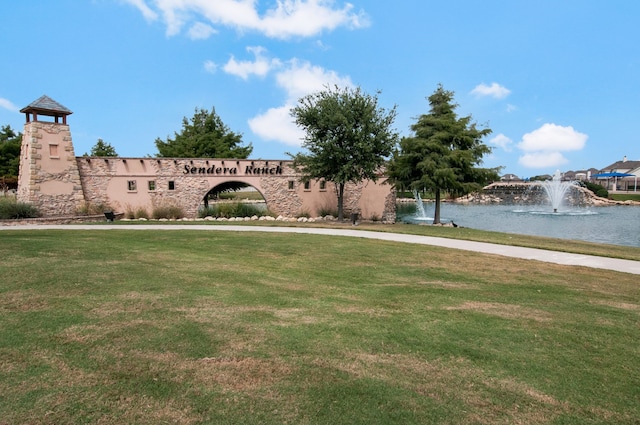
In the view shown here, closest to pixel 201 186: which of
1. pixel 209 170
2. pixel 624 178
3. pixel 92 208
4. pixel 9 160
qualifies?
pixel 209 170

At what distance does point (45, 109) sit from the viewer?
24.0m

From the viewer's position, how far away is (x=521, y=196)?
81.2 meters

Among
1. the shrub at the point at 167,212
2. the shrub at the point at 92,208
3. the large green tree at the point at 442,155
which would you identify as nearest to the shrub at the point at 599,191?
the large green tree at the point at 442,155

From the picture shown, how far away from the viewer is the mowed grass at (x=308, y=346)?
3.49 metres

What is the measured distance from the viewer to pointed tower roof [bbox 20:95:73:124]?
2358cm

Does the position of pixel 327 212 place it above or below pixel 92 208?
below

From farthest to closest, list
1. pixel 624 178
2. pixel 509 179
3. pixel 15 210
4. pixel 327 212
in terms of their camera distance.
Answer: pixel 509 179
pixel 624 178
pixel 327 212
pixel 15 210

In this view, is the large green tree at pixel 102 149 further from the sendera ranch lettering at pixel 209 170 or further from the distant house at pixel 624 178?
the distant house at pixel 624 178

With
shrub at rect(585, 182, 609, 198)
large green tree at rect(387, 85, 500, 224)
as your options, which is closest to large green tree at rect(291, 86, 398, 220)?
large green tree at rect(387, 85, 500, 224)

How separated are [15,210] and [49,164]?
158 inches

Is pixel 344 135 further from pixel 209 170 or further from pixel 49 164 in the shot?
pixel 49 164

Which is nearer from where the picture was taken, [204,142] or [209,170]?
[209,170]

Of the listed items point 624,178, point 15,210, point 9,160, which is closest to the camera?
point 15,210

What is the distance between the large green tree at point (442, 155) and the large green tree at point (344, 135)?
6.31 feet
